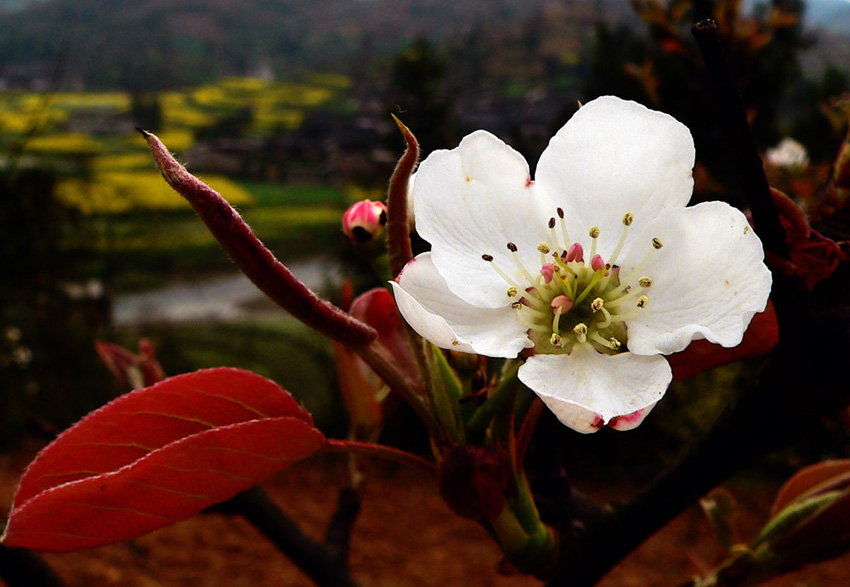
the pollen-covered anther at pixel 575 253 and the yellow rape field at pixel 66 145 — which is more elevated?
the pollen-covered anther at pixel 575 253

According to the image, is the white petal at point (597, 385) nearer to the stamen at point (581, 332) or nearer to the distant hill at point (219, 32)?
the stamen at point (581, 332)

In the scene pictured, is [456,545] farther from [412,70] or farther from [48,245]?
[48,245]

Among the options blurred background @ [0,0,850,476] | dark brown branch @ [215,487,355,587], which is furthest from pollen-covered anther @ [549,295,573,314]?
blurred background @ [0,0,850,476]

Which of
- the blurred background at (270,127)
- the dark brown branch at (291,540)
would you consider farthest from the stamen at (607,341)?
the blurred background at (270,127)

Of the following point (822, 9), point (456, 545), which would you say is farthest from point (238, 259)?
point (822, 9)

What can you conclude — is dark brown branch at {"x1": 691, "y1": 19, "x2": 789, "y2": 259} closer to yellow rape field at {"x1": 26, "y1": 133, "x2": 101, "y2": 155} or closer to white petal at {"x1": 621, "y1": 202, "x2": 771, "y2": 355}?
A: white petal at {"x1": 621, "y1": 202, "x2": 771, "y2": 355}

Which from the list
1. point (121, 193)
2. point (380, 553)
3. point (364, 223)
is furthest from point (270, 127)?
point (364, 223)

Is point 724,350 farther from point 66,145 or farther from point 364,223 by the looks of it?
point 66,145
